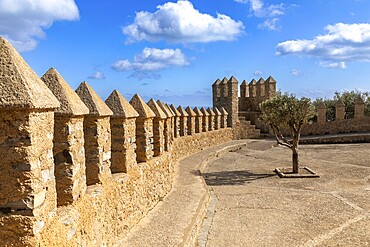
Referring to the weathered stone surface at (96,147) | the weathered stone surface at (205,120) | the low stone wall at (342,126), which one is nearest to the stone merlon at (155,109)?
the weathered stone surface at (96,147)

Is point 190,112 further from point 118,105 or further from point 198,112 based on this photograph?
point 118,105

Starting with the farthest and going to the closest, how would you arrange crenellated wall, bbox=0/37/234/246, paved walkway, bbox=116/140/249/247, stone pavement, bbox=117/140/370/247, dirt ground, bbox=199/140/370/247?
dirt ground, bbox=199/140/370/247 < stone pavement, bbox=117/140/370/247 < paved walkway, bbox=116/140/249/247 < crenellated wall, bbox=0/37/234/246

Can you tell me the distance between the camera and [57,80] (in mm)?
4383

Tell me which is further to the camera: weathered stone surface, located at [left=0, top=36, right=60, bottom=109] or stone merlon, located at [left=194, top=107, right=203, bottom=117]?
stone merlon, located at [left=194, top=107, right=203, bottom=117]

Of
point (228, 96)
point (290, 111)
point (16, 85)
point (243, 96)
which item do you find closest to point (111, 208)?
point (16, 85)

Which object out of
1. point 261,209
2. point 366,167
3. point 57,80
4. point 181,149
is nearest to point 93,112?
point 57,80

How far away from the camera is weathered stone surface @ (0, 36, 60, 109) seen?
9.84ft

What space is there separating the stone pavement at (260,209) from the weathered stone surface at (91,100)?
1998 mm

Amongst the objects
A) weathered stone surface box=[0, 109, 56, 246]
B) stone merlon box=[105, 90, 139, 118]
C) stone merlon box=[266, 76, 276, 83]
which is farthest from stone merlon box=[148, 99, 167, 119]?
stone merlon box=[266, 76, 276, 83]

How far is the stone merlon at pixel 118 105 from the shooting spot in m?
6.23

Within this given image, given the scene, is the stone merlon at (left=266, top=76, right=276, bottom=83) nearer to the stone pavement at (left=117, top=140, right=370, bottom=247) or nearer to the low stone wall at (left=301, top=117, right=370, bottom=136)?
the low stone wall at (left=301, top=117, right=370, bottom=136)

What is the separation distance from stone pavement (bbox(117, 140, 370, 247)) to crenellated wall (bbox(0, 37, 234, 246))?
0.73 meters

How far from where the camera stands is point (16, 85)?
307 centimetres

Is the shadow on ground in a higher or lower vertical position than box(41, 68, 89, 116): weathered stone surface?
lower
